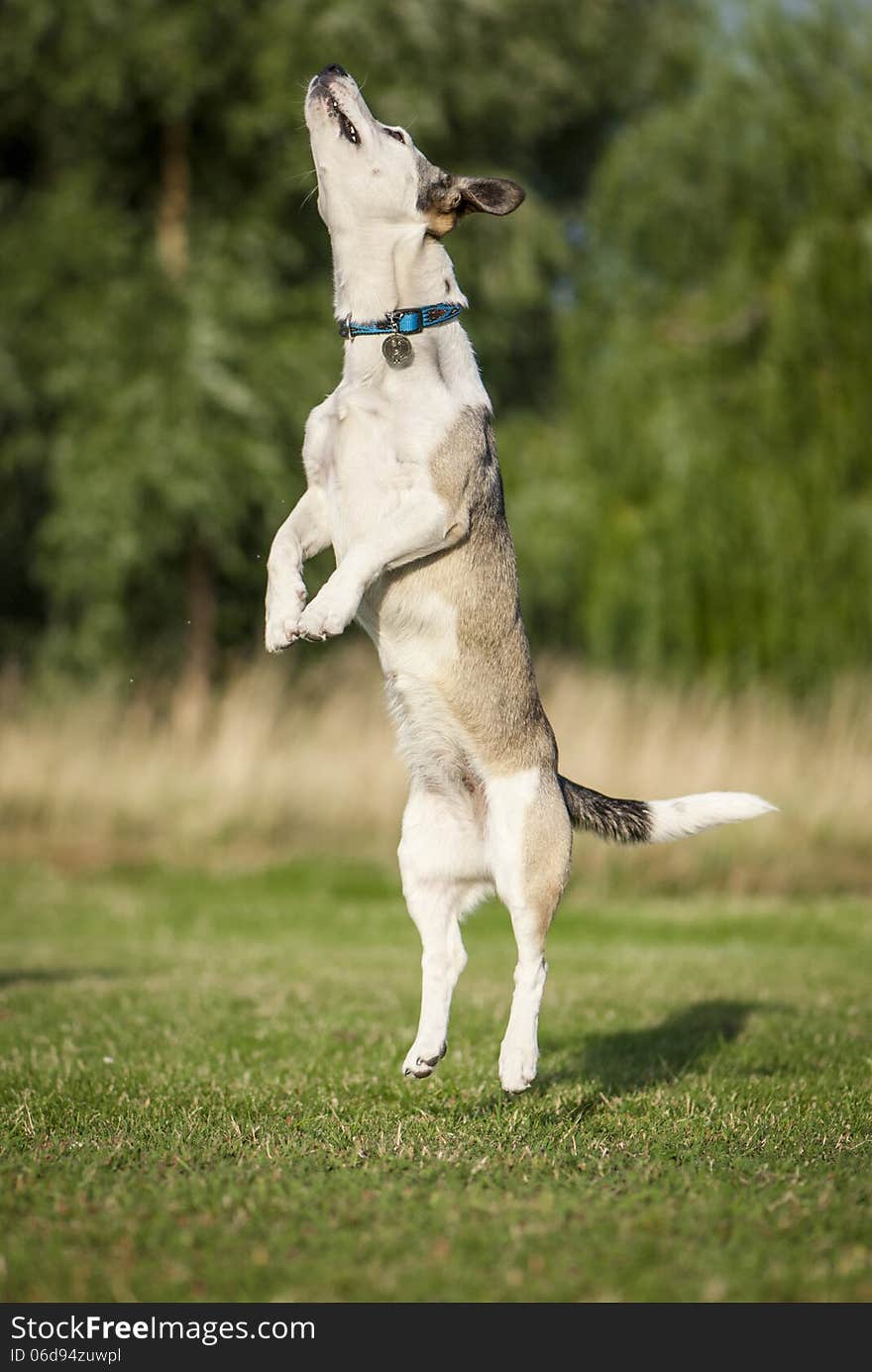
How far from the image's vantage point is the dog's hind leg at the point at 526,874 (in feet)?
14.8

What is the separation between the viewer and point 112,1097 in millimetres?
4930

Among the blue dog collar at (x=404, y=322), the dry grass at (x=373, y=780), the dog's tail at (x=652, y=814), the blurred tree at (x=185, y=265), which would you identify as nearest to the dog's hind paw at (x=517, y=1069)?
the dog's tail at (x=652, y=814)

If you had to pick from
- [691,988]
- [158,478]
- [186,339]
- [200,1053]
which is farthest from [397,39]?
[200,1053]

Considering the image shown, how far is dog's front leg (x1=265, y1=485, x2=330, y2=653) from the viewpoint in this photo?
474 cm

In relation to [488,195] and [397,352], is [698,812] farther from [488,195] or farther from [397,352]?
[488,195]

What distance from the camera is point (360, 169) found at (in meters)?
4.87

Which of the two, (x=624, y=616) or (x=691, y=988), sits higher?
(x=624, y=616)

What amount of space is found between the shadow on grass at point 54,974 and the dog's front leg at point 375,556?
4273 mm

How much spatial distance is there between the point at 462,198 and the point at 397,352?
647 mm

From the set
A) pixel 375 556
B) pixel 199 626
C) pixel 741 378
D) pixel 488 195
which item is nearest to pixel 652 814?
pixel 375 556

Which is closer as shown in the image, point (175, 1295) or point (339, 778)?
point (175, 1295)

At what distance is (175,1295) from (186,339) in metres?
14.4

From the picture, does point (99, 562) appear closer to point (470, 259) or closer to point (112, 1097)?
point (470, 259)

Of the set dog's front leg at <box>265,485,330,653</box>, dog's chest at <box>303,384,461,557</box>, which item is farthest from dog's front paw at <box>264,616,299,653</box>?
dog's chest at <box>303,384,461,557</box>
